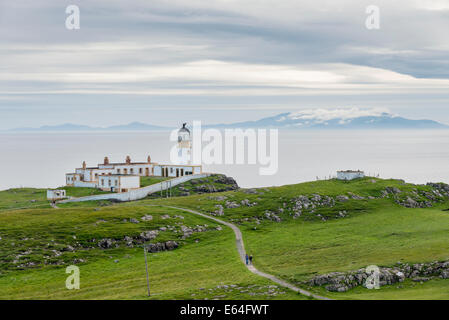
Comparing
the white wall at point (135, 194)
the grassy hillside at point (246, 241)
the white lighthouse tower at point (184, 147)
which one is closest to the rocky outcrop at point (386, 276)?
the grassy hillside at point (246, 241)

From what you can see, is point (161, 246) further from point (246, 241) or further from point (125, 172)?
point (125, 172)

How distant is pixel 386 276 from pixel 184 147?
11101cm

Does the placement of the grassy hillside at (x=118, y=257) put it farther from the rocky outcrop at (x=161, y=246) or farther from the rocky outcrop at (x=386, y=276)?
the rocky outcrop at (x=386, y=276)

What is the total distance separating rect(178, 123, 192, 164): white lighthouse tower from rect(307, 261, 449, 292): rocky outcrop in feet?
347

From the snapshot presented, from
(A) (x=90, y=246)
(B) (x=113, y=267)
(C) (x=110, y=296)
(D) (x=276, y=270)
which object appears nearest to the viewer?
(C) (x=110, y=296)

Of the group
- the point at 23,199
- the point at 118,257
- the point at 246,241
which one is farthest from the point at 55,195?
the point at 246,241

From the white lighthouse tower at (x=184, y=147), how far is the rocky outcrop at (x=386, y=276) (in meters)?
106

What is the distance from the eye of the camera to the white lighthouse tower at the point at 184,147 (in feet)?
549

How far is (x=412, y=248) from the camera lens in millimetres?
75000

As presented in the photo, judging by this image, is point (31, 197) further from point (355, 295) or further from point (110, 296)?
point (355, 295)

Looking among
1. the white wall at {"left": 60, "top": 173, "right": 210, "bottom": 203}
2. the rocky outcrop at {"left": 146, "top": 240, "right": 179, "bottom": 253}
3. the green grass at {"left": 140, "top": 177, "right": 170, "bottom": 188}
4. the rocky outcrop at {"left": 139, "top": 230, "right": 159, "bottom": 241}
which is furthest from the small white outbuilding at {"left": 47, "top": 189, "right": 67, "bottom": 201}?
the rocky outcrop at {"left": 146, "top": 240, "right": 179, "bottom": 253}

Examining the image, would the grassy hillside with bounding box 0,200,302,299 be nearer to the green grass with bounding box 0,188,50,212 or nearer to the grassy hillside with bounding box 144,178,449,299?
the grassy hillside with bounding box 144,178,449,299
